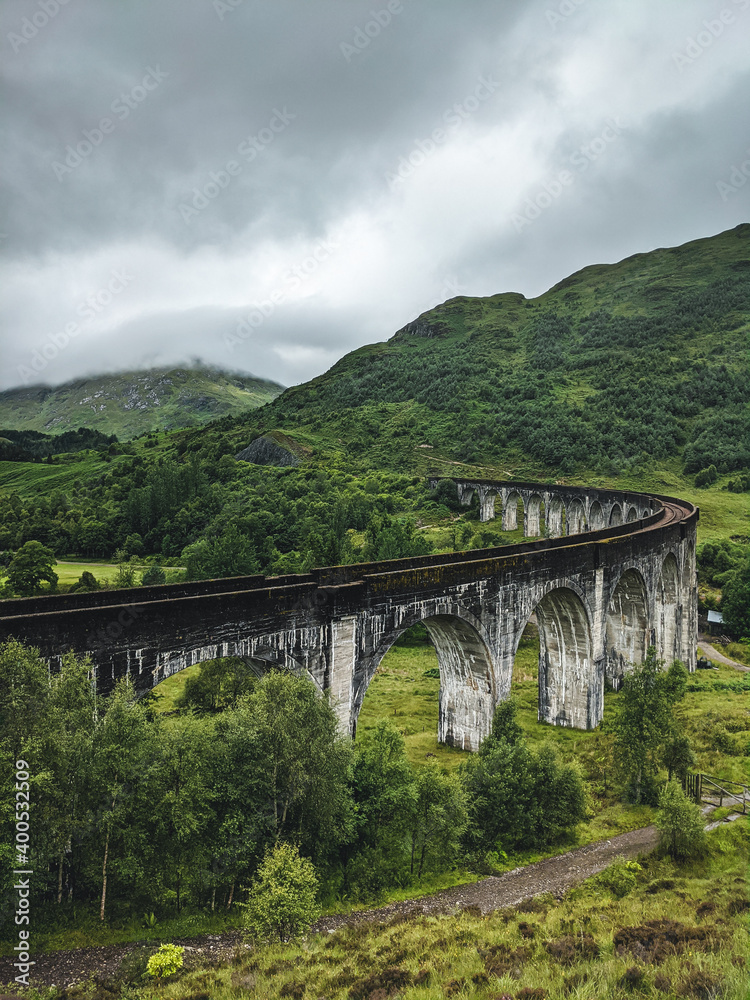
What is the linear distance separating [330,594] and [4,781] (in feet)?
37.5

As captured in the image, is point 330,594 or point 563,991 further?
point 330,594

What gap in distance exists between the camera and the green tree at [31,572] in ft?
187

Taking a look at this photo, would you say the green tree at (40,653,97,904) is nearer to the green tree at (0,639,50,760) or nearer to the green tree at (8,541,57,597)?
the green tree at (0,639,50,760)

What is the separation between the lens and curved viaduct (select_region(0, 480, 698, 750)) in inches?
703

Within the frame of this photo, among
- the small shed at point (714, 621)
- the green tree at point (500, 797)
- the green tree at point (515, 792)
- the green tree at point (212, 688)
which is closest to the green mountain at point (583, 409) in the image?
the small shed at point (714, 621)

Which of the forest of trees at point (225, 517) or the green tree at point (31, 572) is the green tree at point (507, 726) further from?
the green tree at point (31, 572)

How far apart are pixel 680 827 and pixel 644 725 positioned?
4.77m

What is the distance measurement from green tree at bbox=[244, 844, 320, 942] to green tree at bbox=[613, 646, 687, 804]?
1640 cm

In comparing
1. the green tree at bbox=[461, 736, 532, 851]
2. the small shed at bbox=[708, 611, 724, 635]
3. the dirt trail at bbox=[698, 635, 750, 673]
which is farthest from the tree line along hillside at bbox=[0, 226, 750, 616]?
the green tree at bbox=[461, 736, 532, 851]

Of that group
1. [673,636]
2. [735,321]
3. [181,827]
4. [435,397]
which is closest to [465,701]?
[181,827]

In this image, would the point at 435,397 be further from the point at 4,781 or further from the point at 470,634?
the point at 4,781

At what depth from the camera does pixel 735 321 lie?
16862 centimetres

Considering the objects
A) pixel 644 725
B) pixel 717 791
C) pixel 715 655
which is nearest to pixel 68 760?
pixel 644 725

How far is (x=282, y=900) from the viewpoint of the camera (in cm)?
1456
